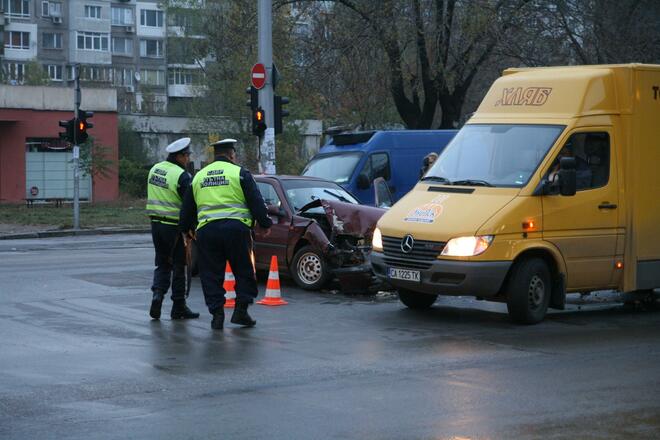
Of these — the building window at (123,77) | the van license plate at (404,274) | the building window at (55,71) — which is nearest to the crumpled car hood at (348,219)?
the van license plate at (404,274)

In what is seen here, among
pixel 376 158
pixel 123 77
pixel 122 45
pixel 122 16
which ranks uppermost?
pixel 122 16

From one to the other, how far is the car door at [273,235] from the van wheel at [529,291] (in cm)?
424

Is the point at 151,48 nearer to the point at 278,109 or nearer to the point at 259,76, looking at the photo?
the point at 278,109

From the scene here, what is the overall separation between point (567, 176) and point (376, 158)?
11702 millimetres

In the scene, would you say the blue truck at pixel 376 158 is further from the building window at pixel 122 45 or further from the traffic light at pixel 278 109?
the building window at pixel 122 45

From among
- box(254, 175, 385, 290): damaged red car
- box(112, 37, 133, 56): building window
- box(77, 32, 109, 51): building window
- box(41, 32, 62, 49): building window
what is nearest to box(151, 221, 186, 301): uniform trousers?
box(254, 175, 385, 290): damaged red car

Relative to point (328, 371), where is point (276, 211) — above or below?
above

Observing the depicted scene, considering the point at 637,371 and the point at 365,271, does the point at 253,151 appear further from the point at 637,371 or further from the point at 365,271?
the point at 637,371

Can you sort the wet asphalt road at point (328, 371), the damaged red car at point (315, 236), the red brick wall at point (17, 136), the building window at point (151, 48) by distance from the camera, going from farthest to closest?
the building window at point (151, 48)
the red brick wall at point (17, 136)
the damaged red car at point (315, 236)
the wet asphalt road at point (328, 371)

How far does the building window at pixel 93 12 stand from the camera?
8469 centimetres

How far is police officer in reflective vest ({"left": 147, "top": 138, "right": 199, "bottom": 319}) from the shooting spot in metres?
11.7

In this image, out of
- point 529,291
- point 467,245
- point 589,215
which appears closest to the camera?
point 467,245

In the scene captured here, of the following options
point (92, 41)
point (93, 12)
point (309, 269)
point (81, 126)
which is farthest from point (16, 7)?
point (309, 269)

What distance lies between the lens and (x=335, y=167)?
23.0m
